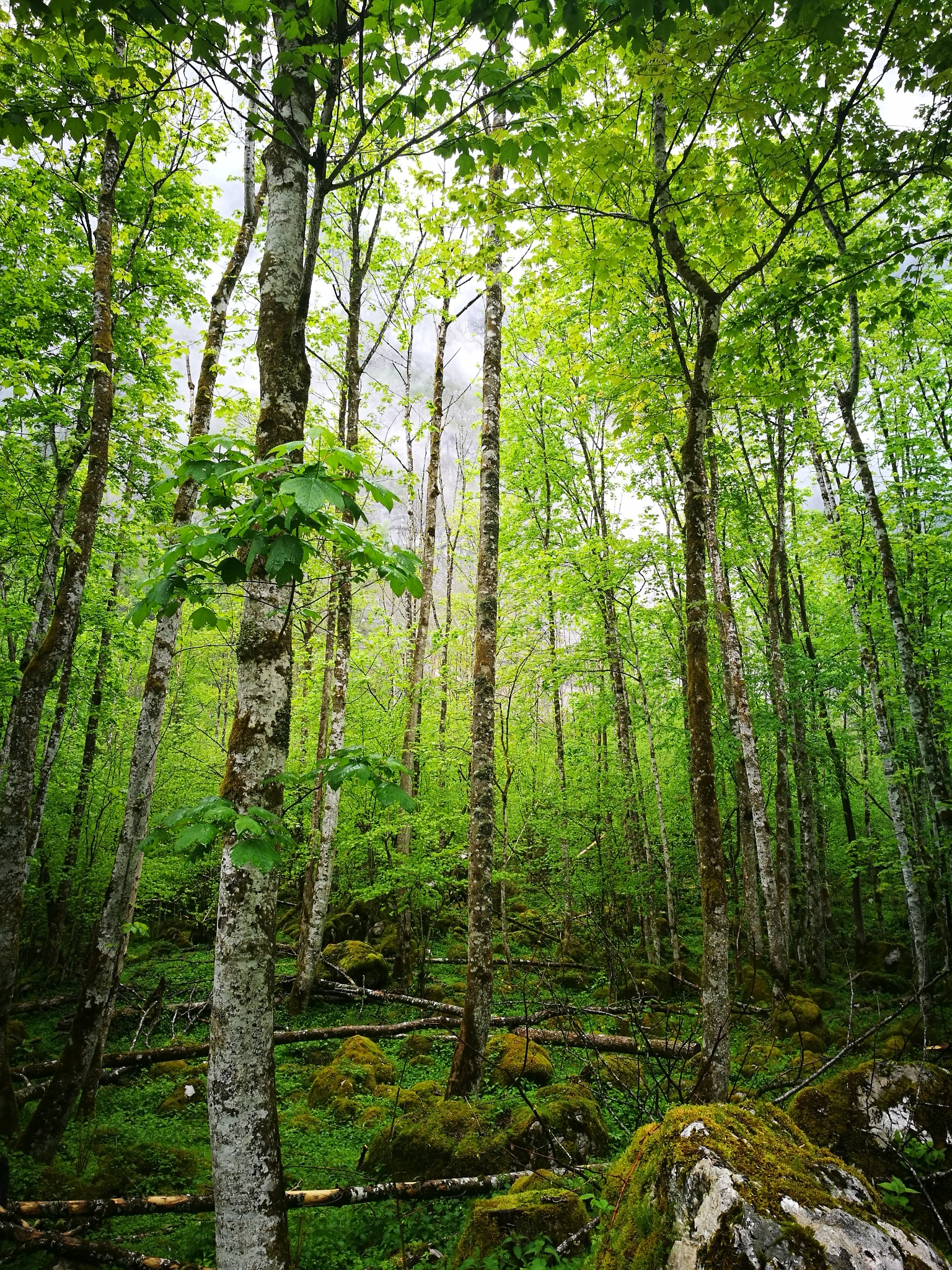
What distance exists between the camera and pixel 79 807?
12344 millimetres

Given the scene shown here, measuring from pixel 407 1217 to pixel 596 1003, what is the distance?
781 cm

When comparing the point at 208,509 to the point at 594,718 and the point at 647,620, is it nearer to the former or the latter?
the point at 647,620

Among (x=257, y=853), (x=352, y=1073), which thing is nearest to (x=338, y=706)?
(x=352, y=1073)

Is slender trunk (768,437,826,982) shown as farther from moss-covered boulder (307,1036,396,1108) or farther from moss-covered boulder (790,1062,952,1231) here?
moss-covered boulder (307,1036,396,1108)

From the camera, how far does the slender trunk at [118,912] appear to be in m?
5.63

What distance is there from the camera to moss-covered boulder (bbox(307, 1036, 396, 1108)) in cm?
709

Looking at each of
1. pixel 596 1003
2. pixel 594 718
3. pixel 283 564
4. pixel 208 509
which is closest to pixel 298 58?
pixel 208 509

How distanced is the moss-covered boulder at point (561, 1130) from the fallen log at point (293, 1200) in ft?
1.61

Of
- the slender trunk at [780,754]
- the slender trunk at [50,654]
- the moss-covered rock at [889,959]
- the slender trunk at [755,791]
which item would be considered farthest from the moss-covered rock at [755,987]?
the slender trunk at [50,654]

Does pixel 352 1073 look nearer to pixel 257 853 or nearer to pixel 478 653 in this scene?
pixel 478 653

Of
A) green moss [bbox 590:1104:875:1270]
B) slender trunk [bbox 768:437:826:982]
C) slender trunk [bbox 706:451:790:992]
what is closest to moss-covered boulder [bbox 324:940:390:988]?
slender trunk [bbox 706:451:790:992]

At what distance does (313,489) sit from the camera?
1.79 meters

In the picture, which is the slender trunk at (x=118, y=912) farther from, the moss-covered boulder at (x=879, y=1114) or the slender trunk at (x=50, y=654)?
the moss-covered boulder at (x=879, y=1114)

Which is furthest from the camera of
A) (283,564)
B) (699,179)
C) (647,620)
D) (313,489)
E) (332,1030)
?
(647,620)
